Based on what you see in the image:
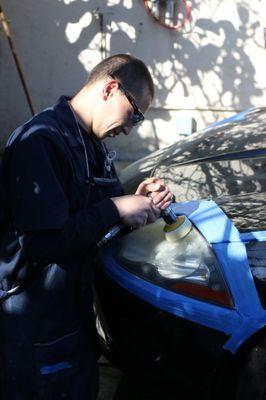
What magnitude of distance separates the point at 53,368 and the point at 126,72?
104 cm

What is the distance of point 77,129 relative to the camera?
5.64ft

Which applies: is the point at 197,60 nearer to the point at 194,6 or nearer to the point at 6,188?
the point at 194,6

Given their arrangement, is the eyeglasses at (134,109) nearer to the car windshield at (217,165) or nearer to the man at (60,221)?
the man at (60,221)

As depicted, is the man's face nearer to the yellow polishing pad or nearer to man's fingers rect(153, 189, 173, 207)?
man's fingers rect(153, 189, 173, 207)

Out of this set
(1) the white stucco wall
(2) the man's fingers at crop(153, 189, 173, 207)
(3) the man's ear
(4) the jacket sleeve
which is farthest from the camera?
(1) the white stucco wall

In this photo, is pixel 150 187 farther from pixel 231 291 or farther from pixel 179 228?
pixel 231 291

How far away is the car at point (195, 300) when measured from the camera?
6.33 feet

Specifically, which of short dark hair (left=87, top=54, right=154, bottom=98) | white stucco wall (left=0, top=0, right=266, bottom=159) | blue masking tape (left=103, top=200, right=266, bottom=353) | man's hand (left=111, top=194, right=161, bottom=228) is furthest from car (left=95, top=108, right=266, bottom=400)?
white stucco wall (left=0, top=0, right=266, bottom=159)

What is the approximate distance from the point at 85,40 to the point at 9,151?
274 inches

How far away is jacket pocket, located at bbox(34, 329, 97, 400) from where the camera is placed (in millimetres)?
1773

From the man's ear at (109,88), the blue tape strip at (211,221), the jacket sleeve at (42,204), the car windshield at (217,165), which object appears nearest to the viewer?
the jacket sleeve at (42,204)

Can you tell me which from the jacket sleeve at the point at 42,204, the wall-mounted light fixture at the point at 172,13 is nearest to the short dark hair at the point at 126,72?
the jacket sleeve at the point at 42,204

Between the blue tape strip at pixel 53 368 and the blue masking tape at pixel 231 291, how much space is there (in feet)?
1.50

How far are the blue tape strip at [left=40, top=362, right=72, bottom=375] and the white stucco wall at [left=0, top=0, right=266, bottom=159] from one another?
679cm
